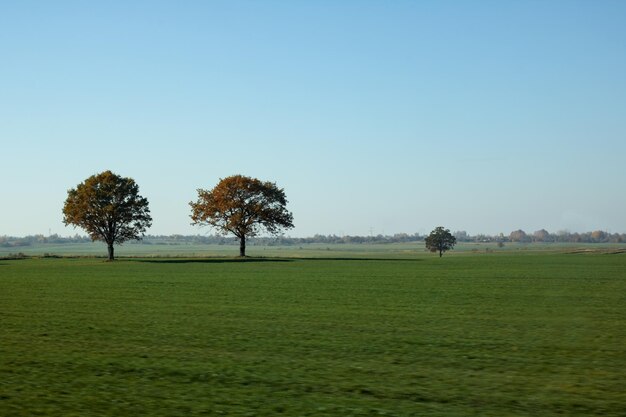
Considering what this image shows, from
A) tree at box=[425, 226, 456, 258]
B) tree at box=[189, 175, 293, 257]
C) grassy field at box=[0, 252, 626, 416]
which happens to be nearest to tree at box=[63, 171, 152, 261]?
tree at box=[189, 175, 293, 257]

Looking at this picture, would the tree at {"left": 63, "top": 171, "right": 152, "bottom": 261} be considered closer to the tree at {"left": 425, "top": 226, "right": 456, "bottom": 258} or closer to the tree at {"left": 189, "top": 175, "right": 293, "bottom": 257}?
the tree at {"left": 189, "top": 175, "right": 293, "bottom": 257}

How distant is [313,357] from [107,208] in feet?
246

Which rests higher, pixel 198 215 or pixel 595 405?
pixel 198 215

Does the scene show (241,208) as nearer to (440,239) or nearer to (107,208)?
(107,208)

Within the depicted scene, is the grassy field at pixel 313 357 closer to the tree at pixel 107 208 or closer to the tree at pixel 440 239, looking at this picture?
the tree at pixel 107 208

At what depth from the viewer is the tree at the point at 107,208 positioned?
85375 millimetres

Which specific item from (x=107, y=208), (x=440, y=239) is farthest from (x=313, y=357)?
(x=440, y=239)

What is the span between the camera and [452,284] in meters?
40.4

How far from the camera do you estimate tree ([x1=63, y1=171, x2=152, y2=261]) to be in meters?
85.4

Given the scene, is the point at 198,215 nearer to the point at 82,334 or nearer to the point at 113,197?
the point at 113,197

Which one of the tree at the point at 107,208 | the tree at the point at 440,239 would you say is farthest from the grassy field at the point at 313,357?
the tree at the point at 440,239

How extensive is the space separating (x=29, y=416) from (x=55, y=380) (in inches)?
100

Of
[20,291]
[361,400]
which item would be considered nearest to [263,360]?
[361,400]

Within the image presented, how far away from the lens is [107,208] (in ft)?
279
